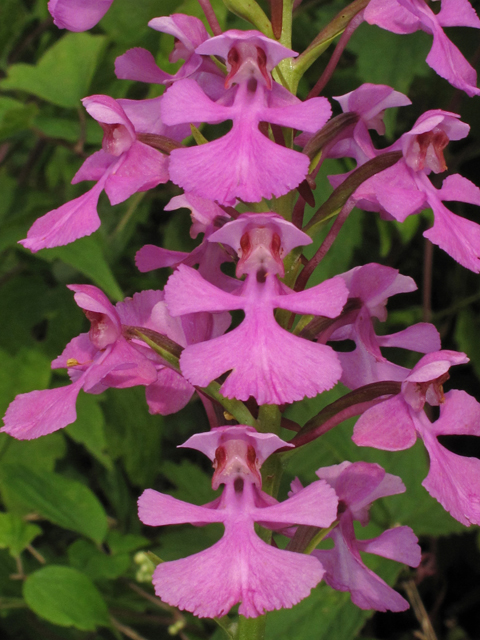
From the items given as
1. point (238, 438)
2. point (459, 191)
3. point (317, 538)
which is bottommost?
point (317, 538)

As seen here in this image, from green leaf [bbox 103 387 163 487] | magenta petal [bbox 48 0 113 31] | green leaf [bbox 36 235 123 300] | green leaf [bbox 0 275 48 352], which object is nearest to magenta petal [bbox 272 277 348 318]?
magenta petal [bbox 48 0 113 31]

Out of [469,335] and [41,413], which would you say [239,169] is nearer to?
[41,413]

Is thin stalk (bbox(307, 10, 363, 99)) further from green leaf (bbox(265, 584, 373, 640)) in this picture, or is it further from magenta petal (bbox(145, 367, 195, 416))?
green leaf (bbox(265, 584, 373, 640))

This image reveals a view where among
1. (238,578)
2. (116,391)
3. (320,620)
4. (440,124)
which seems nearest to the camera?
(238,578)

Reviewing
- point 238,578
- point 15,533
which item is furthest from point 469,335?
point 238,578

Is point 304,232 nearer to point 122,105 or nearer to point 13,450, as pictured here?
point 122,105

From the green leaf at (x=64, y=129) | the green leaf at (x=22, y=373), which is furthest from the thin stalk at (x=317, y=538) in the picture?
the green leaf at (x=64, y=129)
